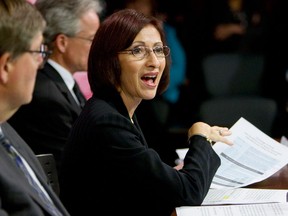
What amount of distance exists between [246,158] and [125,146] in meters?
0.53

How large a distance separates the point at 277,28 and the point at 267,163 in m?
2.92

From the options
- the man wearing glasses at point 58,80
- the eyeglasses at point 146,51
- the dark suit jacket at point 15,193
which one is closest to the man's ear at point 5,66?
the dark suit jacket at point 15,193

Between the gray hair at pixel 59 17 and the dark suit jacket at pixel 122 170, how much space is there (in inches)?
41.1

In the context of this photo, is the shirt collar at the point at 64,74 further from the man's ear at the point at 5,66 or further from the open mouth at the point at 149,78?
the man's ear at the point at 5,66

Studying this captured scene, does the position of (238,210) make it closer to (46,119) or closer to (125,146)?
(125,146)

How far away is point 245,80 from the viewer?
190 inches

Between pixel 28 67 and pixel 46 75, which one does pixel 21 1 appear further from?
pixel 46 75

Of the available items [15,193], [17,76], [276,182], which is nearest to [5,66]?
[17,76]

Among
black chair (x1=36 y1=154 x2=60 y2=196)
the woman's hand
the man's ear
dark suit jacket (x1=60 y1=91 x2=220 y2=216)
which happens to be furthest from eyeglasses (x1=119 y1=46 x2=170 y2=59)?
the man's ear

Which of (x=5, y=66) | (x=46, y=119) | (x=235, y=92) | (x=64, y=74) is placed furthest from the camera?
(x=235, y=92)

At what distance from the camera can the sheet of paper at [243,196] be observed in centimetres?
219

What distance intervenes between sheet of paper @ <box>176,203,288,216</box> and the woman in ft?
0.14

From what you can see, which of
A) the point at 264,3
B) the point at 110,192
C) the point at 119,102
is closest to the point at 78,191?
the point at 110,192

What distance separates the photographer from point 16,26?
67.0 inches
